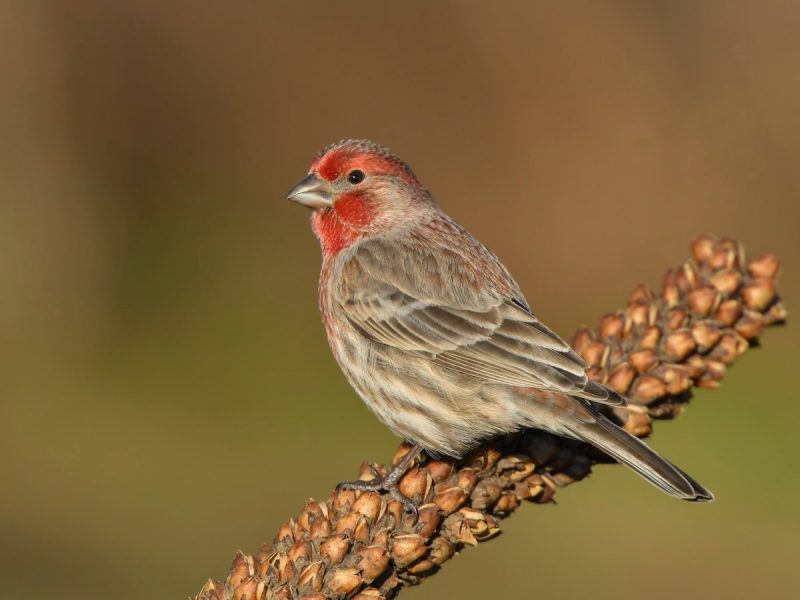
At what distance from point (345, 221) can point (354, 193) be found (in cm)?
15

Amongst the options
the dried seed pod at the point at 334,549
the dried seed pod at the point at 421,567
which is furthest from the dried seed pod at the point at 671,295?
the dried seed pod at the point at 334,549

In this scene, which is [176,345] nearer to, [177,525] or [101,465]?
[101,465]

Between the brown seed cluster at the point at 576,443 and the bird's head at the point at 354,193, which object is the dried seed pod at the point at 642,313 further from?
the bird's head at the point at 354,193

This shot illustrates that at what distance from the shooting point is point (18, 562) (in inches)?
225

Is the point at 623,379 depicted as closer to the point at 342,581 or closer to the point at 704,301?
the point at 704,301

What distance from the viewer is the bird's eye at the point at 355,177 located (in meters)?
5.46

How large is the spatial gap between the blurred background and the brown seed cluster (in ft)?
6.53

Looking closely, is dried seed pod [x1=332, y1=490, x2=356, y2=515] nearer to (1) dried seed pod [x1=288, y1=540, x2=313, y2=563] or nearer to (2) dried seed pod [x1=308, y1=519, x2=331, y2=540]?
(2) dried seed pod [x1=308, y1=519, x2=331, y2=540]

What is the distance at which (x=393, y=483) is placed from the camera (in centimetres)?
387

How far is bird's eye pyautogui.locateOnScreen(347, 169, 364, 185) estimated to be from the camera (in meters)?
5.46

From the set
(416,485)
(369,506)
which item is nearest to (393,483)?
(416,485)

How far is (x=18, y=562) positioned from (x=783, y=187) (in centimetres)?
622

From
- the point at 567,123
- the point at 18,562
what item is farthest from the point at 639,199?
the point at 18,562

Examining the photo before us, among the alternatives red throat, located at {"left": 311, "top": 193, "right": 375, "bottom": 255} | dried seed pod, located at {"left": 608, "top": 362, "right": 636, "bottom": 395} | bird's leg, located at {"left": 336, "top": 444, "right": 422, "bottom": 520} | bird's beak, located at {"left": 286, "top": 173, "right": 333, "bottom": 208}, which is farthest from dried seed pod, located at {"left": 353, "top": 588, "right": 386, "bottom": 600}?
bird's beak, located at {"left": 286, "top": 173, "right": 333, "bottom": 208}
